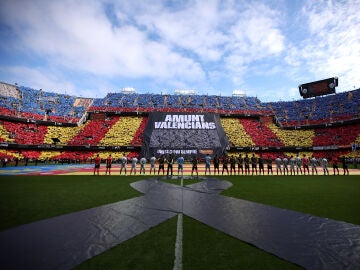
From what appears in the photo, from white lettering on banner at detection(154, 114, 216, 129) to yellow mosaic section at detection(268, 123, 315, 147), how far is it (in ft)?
58.5

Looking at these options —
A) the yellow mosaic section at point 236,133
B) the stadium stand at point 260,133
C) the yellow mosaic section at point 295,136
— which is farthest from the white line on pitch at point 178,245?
the yellow mosaic section at point 295,136

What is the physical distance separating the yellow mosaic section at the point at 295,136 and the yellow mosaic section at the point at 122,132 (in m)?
36.7

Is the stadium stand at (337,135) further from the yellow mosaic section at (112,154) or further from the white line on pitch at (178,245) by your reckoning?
the white line on pitch at (178,245)

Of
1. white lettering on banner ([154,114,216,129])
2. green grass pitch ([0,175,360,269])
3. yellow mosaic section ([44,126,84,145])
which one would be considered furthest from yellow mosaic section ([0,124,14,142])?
green grass pitch ([0,175,360,269])

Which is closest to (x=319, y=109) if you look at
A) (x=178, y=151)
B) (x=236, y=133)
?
(x=236, y=133)

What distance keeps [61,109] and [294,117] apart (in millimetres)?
65626

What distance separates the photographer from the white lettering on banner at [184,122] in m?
47.1

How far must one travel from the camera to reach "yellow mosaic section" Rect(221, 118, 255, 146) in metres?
47.3

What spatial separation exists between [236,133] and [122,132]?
2874 centimetres

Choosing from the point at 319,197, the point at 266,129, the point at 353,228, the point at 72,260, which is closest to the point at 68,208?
the point at 72,260

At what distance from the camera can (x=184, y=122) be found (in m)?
48.6

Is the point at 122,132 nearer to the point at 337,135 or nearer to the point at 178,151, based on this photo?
the point at 178,151

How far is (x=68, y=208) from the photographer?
7254mm

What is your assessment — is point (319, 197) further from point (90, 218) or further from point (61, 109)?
point (61, 109)
